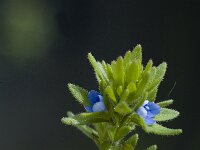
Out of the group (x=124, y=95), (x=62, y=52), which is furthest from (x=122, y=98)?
(x=62, y=52)

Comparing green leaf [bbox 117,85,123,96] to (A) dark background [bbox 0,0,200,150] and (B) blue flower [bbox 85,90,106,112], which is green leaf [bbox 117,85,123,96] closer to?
(B) blue flower [bbox 85,90,106,112]

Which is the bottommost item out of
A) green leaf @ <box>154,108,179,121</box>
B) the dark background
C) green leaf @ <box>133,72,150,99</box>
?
green leaf @ <box>154,108,179,121</box>

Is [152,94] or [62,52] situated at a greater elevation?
[62,52]

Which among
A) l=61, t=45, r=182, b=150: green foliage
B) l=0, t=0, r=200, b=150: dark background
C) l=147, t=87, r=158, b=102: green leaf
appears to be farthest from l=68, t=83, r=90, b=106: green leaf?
l=0, t=0, r=200, b=150: dark background

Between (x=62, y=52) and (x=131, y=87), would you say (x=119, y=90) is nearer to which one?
(x=131, y=87)

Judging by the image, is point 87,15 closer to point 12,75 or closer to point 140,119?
point 12,75

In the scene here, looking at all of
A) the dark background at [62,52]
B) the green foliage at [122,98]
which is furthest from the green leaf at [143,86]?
the dark background at [62,52]
